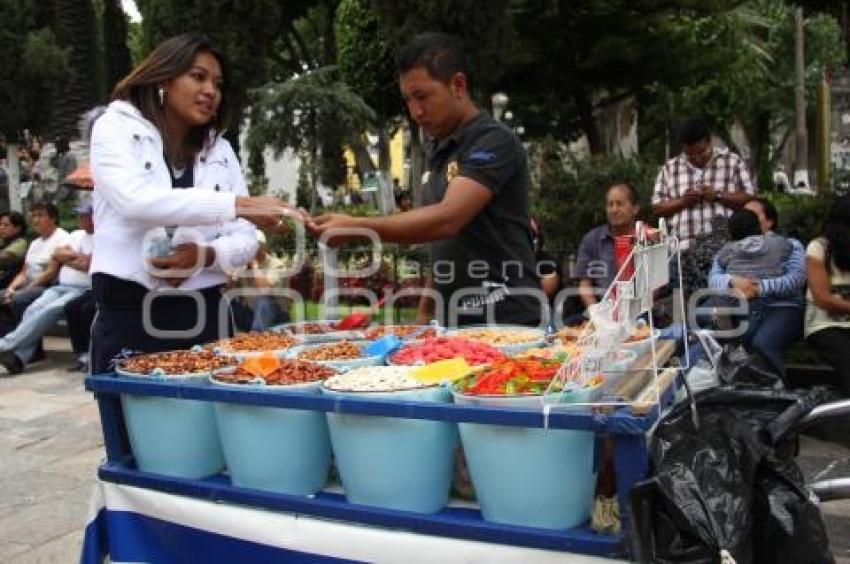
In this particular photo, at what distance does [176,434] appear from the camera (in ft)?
8.03

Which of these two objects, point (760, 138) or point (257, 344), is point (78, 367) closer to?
point (257, 344)

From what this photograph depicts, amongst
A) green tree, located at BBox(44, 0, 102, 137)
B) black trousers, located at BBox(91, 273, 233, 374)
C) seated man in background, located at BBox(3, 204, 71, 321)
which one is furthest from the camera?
green tree, located at BBox(44, 0, 102, 137)

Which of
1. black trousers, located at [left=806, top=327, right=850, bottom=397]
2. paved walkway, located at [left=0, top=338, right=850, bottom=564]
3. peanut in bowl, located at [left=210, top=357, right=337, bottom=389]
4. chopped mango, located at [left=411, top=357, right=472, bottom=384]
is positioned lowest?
paved walkway, located at [left=0, top=338, right=850, bottom=564]

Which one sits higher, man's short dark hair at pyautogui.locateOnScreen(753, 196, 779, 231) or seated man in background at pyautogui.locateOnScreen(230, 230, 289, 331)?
man's short dark hair at pyautogui.locateOnScreen(753, 196, 779, 231)

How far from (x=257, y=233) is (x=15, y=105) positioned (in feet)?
37.9

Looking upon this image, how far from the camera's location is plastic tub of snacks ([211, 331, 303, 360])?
2652 mm

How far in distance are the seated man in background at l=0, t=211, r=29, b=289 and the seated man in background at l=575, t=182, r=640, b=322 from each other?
21.1 ft

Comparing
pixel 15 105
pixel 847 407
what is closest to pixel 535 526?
pixel 847 407

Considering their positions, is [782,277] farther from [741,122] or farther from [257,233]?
[741,122]

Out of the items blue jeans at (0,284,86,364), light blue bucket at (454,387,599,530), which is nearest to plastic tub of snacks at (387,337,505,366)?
light blue bucket at (454,387,599,530)

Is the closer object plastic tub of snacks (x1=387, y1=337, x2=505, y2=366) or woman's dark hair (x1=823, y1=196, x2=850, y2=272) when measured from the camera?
plastic tub of snacks (x1=387, y1=337, x2=505, y2=366)

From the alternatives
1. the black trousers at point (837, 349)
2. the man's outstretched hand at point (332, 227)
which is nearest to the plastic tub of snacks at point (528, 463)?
the man's outstretched hand at point (332, 227)

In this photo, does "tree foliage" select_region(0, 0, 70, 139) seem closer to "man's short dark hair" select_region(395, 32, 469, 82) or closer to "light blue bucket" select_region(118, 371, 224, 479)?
"man's short dark hair" select_region(395, 32, 469, 82)

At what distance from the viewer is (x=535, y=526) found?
6.59 feet
